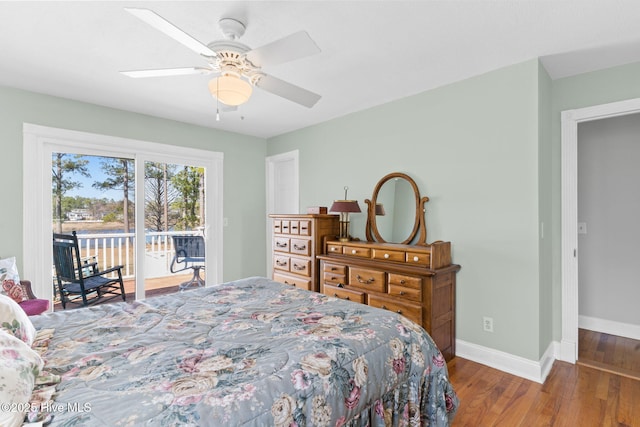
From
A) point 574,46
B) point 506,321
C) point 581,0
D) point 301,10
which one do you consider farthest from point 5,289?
point 574,46

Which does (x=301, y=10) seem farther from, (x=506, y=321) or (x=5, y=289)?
(x=5, y=289)

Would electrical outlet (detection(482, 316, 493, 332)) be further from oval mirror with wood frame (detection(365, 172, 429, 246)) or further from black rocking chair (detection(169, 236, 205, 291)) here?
black rocking chair (detection(169, 236, 205, 291))

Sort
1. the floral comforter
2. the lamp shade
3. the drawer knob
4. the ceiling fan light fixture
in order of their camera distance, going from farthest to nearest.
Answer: the lamp shade → the drawer knob → the ceiling fan light fixture → the floral comforter

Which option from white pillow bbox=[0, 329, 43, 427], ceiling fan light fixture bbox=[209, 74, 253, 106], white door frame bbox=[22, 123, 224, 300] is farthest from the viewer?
white door frame bbox=[22, 123, 224, 300]

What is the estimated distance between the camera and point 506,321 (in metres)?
2.57

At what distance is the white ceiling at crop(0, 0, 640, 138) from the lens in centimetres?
180

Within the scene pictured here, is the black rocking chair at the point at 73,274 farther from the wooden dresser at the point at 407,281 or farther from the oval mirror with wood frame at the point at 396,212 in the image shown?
the oval mirror with wood frame at the point at 396,212

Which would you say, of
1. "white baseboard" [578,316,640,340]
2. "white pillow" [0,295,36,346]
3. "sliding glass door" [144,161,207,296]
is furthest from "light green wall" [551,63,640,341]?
"sliding glass door" [144,161,207,296]

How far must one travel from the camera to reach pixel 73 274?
3.23m

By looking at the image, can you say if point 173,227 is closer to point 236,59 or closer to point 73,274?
point 73,274

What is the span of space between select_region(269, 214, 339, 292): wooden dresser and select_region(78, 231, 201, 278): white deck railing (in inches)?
49.5

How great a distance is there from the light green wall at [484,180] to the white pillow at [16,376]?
9.30 feet

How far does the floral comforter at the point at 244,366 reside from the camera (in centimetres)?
94

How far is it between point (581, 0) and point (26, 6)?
309 cm
